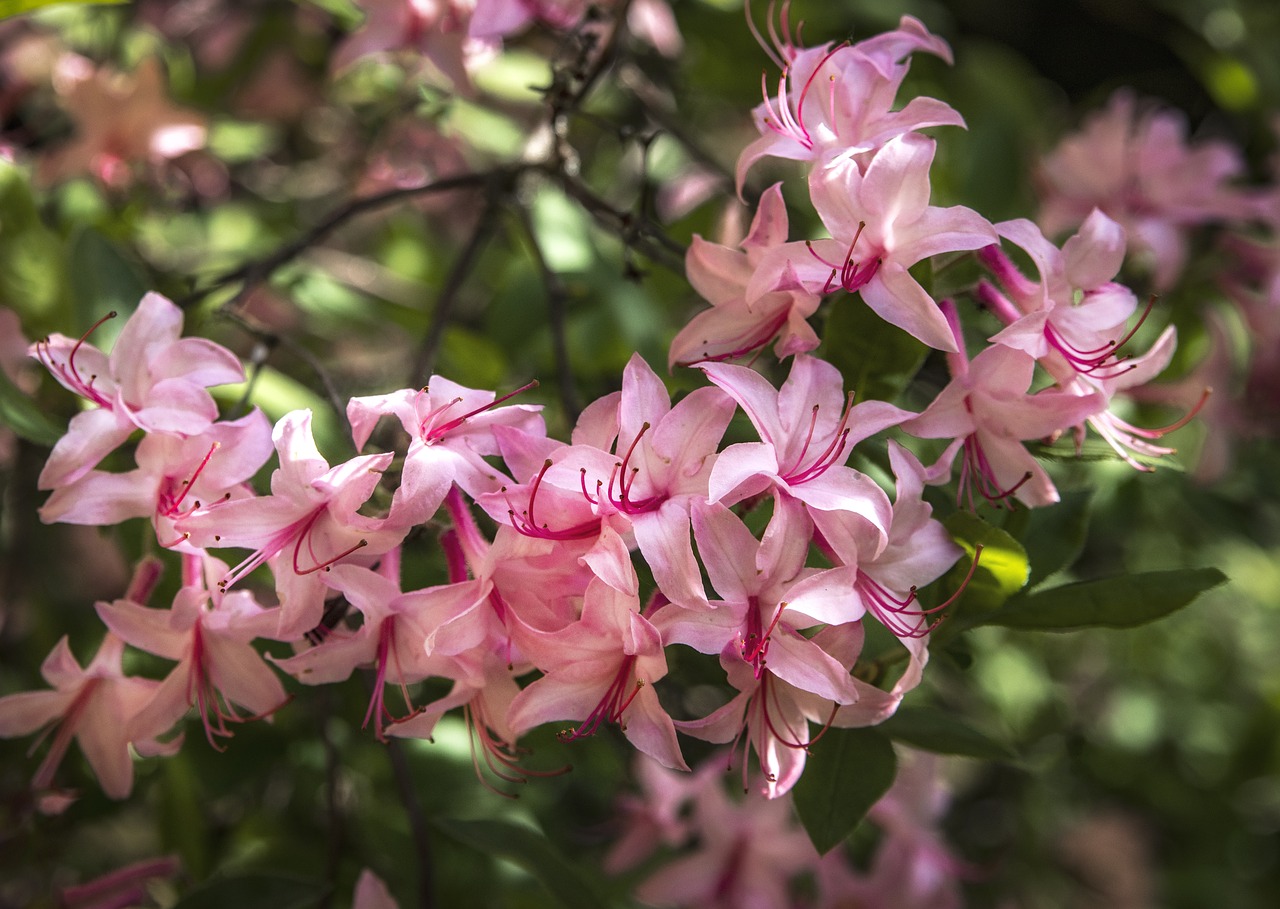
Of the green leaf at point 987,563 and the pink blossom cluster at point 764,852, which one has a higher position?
the green leaf at point 987,563

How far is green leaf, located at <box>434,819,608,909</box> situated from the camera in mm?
865

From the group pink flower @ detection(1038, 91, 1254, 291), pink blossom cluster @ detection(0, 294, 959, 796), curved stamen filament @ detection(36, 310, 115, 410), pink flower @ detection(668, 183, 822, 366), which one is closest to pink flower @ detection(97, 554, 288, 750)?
pink blossom cluster @ detection(0, 294, 959, 796)

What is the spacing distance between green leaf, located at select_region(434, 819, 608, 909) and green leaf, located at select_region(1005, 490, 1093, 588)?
413 mm

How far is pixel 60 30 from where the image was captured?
1.55 meters

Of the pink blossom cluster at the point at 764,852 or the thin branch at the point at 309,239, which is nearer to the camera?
the thin branch at the point at 309,239

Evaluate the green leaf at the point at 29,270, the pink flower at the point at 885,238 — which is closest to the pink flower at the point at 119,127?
the green leaf at the point at 29,270

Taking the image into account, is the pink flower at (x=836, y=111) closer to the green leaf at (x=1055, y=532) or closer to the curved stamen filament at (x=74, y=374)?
the green leaf at (x=1055, y=532)

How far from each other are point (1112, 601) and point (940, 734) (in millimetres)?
145

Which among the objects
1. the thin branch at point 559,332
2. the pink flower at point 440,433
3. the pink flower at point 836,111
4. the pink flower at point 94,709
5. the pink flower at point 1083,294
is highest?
the pink flower at point 836,111

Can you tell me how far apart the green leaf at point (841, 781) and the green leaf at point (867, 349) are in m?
0.23

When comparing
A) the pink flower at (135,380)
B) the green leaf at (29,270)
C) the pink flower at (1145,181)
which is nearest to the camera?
the pink flower at (135,380)

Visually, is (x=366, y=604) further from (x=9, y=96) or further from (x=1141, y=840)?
(x=1141, y=840)

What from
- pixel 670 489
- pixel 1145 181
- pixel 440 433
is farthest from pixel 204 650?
pixel 1145 181

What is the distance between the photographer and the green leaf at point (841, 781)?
723mm
